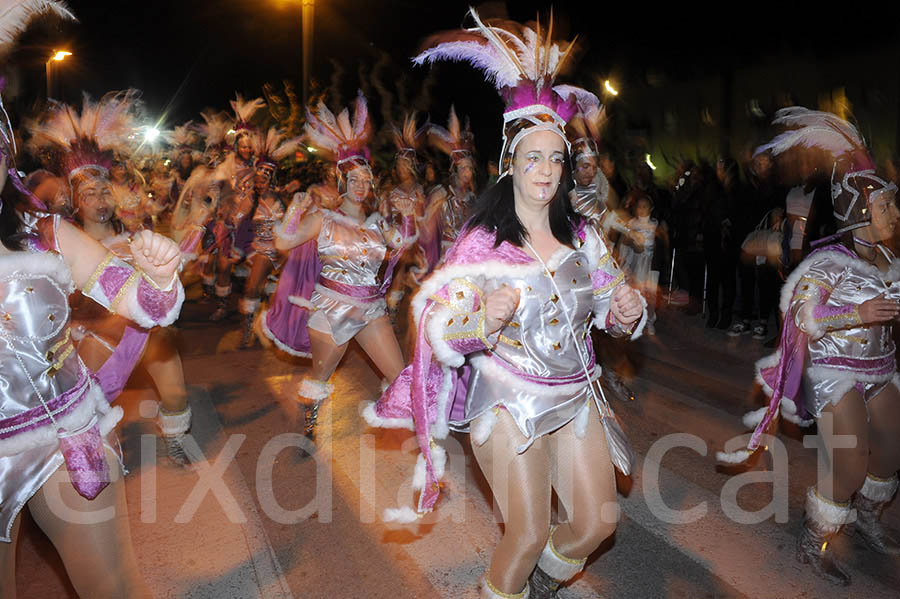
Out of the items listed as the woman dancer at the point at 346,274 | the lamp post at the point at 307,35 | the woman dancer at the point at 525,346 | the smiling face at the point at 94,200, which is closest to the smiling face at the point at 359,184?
the woman dancer at the point at 346,274

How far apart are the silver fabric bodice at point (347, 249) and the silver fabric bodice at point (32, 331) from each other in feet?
9.09

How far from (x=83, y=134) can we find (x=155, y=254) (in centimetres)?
267

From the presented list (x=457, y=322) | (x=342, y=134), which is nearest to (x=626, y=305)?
(x=457, y=322)

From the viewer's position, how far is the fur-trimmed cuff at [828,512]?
3.47m

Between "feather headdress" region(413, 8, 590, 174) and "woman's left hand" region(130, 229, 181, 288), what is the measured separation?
1.45 metres

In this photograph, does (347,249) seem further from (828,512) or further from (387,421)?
(828,512)

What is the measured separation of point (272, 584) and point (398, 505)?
40.4 inches

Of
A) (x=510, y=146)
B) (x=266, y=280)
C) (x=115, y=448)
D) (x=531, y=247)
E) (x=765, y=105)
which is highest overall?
(x=765, y=105)

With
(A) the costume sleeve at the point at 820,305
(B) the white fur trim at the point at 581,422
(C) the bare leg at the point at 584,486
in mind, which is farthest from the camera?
(A) the costume sleeve at the point at 820,305

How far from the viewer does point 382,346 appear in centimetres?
496

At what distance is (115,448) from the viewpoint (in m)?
2.48

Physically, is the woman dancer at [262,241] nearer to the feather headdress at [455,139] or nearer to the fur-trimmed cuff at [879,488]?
the feather headdress at [455,139]

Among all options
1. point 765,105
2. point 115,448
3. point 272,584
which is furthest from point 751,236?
point 115,448

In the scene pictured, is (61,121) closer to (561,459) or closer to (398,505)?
(398,505)
